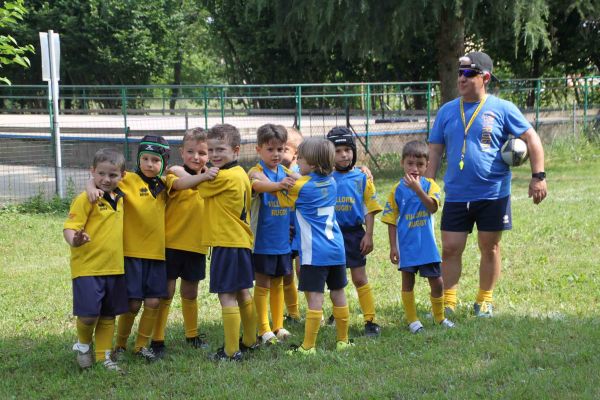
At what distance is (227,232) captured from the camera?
215 inches

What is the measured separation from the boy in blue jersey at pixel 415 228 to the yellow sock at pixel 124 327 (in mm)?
2049

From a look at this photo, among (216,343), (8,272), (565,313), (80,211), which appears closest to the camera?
(80,211)

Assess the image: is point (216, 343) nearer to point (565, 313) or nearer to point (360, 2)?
point (565, 313)

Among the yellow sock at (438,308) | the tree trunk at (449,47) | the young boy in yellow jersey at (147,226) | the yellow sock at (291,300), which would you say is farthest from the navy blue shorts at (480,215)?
the tree trunk at (449,47)

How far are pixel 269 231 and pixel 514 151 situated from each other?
197cm

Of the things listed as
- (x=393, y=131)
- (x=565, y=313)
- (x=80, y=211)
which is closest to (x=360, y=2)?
(x=393, y=131)

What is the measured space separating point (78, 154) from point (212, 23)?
18.0 metres

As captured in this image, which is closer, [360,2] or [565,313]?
[565,313]

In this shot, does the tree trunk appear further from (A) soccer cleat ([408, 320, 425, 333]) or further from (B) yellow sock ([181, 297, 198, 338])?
(B) yellow sock ([181, 297, 198, 338])

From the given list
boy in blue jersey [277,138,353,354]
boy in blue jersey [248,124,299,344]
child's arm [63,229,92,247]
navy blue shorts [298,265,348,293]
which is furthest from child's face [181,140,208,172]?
navy blue shorts [298,265,348,293]

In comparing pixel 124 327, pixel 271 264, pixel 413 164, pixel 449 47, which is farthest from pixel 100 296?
pixel 449 47

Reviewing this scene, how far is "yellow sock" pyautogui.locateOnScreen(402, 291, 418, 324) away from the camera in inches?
243

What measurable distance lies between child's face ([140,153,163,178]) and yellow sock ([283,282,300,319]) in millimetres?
1685

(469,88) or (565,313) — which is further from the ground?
(469,88)
